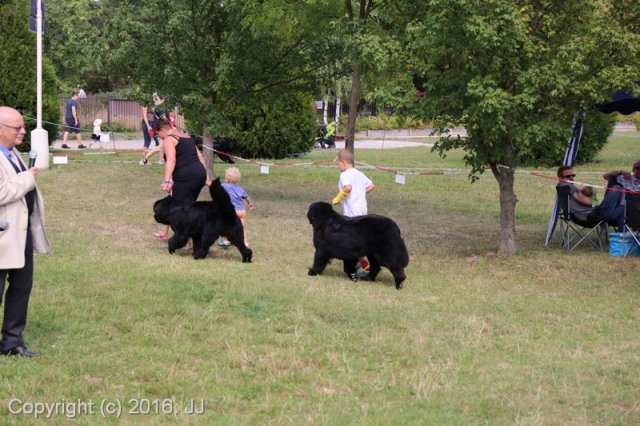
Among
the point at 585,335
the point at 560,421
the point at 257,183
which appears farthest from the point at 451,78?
the point at 257,183

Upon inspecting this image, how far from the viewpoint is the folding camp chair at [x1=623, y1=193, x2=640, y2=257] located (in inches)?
471

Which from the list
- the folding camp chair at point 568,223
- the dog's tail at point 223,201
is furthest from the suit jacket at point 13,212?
the folding camp chair at point 568,223

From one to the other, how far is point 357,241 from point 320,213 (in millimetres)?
639

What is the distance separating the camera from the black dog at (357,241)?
376 inches

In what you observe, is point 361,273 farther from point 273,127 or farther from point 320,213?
point 273,127

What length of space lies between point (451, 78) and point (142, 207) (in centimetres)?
677

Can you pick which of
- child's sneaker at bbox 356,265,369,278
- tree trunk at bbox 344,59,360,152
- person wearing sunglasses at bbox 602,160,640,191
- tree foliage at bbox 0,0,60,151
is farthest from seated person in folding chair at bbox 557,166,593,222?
tree foliage at bbox 0,0,60,151

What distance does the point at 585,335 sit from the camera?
25.7 ft

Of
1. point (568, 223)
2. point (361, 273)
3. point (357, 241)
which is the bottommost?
point (361, 273)

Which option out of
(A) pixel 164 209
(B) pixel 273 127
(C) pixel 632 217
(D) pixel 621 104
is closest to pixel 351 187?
(A) pixel 164 209

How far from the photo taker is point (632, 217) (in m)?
12.0

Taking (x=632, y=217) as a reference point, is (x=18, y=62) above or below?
above

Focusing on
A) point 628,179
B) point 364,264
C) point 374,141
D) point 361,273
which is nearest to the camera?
point 361,273

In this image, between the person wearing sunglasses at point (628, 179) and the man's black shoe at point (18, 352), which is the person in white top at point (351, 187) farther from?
the man's black shoe at point (18, 352)
